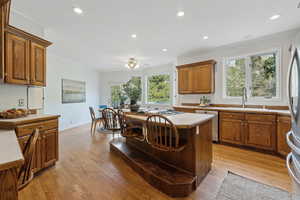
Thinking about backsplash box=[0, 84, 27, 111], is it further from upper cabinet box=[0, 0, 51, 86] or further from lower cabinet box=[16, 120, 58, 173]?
lower cabinet box=[16, 120, 58, 173]

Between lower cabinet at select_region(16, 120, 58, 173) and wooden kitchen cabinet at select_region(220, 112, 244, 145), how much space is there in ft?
12.0

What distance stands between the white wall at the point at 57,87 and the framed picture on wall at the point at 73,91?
16cm

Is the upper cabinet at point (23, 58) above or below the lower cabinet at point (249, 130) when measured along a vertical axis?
above

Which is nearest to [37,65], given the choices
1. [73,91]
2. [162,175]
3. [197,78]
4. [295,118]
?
[162,175]

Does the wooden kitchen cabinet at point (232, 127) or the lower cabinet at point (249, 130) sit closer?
the lower cabinet at point (249, 130)

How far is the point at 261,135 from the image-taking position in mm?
2965

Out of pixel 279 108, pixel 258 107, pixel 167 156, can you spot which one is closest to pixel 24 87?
pixel 167 156

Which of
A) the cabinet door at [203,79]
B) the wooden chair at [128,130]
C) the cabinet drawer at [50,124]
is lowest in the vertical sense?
the wooden chair at [128,130]

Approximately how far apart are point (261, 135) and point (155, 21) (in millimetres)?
3270

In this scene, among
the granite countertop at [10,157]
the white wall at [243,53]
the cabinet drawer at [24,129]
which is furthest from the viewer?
the white wall at [243,53]

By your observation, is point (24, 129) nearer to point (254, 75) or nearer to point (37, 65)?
point (37, 65)

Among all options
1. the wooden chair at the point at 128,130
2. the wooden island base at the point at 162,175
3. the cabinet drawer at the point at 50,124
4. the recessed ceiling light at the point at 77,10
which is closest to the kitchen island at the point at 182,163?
the wooden island base at the point at 162,175

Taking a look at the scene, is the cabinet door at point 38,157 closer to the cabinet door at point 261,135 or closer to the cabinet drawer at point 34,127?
the cabinet drawer at point 34,127

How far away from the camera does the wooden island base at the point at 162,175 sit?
1678 mm
